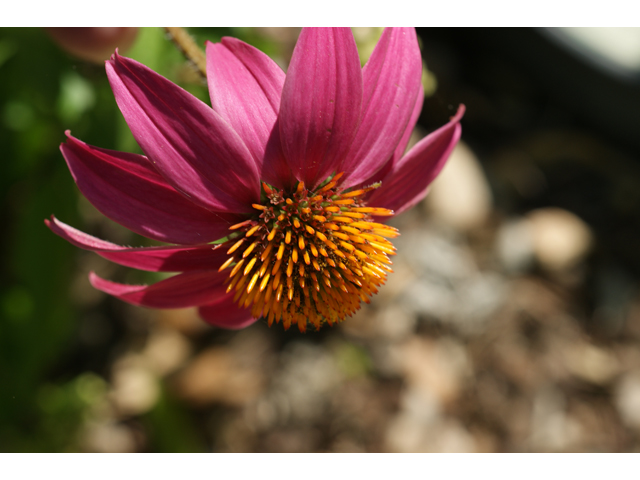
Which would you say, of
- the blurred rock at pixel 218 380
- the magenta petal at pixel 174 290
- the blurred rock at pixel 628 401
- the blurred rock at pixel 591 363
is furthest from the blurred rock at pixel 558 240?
the magenta petal at pixel 174 290

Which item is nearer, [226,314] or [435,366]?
[226,314]

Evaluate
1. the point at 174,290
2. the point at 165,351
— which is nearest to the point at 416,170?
the point at 174,290

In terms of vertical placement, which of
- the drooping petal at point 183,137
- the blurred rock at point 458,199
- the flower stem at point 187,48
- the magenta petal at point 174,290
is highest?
the blurred rock at point 458,199

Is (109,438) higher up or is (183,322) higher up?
(183,322)

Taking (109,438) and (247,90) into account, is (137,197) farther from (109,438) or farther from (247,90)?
(109,438)

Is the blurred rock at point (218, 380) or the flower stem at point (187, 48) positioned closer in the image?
the flower stem at point (187, 48)

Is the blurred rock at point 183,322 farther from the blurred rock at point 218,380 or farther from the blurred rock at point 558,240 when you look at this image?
the blurred rock at point 558,240

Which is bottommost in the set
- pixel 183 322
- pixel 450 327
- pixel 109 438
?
pixel 109 438

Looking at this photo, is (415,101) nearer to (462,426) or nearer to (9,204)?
(9,204)
